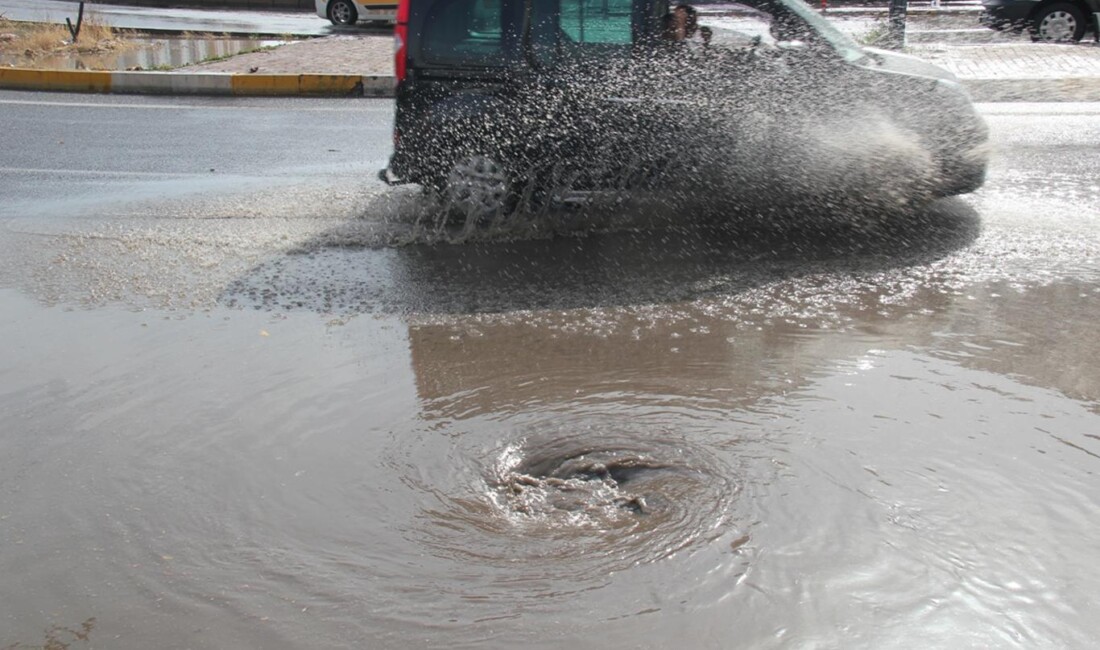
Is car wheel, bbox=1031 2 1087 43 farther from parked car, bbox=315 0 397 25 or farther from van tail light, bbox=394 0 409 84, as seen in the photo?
parked car, bbox=315 0 397 25

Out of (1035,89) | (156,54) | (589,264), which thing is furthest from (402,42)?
(156,54)

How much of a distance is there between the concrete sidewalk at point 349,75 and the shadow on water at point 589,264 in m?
5.45

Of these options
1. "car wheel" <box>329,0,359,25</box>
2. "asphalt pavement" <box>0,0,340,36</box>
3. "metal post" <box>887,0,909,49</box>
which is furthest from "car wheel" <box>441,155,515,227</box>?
"car wheel" <box>329,0,359,25</box>

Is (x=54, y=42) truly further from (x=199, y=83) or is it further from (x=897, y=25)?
(x=897, y=25)

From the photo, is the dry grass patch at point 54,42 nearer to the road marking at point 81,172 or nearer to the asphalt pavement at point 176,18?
the asphalt pavement at point 176,18

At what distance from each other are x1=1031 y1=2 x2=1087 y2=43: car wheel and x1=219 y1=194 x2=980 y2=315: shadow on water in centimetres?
897

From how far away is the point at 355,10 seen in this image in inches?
805

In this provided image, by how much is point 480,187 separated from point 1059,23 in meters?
10.6

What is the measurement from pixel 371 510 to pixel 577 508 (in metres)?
0.62

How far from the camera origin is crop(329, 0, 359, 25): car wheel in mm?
20547

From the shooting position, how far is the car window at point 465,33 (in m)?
6.42

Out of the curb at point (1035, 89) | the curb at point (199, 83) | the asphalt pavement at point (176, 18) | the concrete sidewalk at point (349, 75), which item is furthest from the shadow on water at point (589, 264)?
the asphalt pavement at point (176, 18)

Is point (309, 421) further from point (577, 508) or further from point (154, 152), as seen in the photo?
point (154, 152)

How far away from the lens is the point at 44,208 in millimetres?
7289
